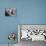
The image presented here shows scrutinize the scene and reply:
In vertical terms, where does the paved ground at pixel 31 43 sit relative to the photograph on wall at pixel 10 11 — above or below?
below

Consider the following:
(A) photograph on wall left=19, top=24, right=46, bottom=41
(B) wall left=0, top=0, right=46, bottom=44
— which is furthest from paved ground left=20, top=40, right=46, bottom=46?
(B) wall left=0, top=0, right=46, bottom=44

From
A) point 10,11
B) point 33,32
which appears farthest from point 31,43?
point 10,11

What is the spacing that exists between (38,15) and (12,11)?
536 millimetres

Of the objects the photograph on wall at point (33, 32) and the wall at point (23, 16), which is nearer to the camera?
the photograph on wall at point (33, 32)

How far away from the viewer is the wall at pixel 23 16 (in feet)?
8.79

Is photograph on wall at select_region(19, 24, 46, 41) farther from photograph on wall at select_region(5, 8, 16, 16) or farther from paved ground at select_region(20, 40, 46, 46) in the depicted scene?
photograph on wall at select_region(5, 8, 16, 16)

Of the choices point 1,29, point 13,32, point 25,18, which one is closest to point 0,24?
point 1,29

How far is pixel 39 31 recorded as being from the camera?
2594 mm

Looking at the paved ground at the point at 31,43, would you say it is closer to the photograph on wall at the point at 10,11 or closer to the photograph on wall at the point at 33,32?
the photograph on wall at the point at 33,32

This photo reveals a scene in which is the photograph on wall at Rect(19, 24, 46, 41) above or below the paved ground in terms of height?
above

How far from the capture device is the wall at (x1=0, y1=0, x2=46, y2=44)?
105 inches

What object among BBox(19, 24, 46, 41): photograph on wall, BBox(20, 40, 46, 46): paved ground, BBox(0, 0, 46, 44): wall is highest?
BBox(0, 0, 46, 44): wall

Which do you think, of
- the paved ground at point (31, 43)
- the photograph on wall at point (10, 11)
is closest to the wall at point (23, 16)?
the photograph on wall at point (10, 11)

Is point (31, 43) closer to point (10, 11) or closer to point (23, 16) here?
point (23, 16)
